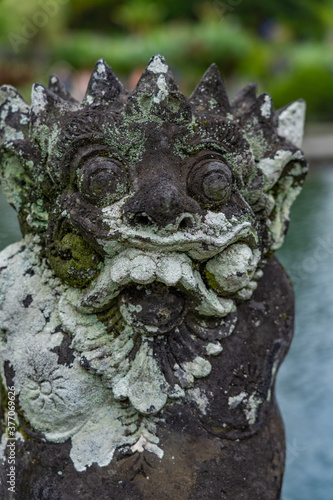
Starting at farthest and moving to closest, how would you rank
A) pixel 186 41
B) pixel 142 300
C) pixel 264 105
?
pixel 186 41 < pixel 264 105 < pixel 142 300

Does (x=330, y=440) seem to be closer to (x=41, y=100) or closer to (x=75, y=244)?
(x=75, y=244)

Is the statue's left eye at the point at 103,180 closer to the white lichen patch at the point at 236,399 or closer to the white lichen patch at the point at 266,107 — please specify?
the white lichen patch at the point at 266,107

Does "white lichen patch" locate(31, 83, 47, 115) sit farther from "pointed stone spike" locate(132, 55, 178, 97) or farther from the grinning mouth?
the grinning mouth

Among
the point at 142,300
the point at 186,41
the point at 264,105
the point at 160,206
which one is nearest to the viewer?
the point at 160,206

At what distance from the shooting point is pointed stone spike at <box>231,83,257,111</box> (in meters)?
1.58

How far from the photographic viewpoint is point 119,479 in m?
1.38

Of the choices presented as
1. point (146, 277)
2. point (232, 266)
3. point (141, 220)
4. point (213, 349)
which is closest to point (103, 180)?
point (141, 220)

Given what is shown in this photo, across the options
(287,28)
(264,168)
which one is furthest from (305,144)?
(287,28)

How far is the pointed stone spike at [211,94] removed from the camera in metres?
1.44

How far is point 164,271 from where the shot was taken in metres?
1.31

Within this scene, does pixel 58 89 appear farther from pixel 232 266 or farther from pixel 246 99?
pixel 232 266

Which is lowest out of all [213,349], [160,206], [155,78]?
[213,349]

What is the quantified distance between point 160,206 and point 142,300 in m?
0.23

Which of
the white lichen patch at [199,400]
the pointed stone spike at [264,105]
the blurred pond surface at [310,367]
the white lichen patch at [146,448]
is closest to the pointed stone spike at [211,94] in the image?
the pointed stone spike at [264,105]
